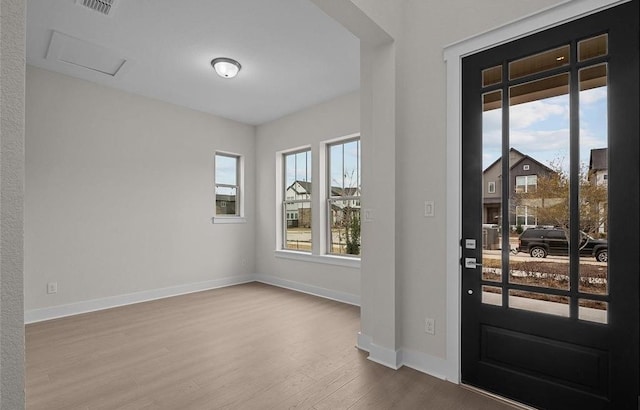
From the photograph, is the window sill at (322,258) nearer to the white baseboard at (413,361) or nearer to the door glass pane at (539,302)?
A: the white baseboard at (413,361)

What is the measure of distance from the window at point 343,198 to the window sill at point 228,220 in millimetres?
1750

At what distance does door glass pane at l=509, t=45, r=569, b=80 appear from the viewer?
6.45 feet

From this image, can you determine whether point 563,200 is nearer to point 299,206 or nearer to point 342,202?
point 342,202

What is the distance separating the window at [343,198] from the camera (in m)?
4.65

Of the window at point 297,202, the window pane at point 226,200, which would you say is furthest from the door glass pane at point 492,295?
the window pane at point 226,200

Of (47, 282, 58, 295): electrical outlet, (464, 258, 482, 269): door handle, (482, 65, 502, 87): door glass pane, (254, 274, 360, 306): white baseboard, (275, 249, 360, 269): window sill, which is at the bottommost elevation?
(254, 274, 360, 306): white baseboard

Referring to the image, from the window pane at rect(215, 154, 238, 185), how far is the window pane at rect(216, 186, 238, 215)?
139 millimetres

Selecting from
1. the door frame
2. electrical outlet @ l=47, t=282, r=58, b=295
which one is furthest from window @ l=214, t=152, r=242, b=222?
the door frame

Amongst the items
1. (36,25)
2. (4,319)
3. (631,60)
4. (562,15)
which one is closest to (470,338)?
(631,60)

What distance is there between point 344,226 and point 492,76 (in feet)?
9.69

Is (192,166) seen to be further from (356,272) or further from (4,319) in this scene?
(4,319)

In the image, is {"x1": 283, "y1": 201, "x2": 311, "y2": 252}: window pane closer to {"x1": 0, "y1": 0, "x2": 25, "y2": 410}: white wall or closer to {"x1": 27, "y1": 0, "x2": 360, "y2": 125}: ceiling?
{"x1": 27, "y1": 0, "x2": 360, "y2": 125}: ceiling

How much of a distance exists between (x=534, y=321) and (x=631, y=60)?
160 centimetres

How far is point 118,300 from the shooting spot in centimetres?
430
